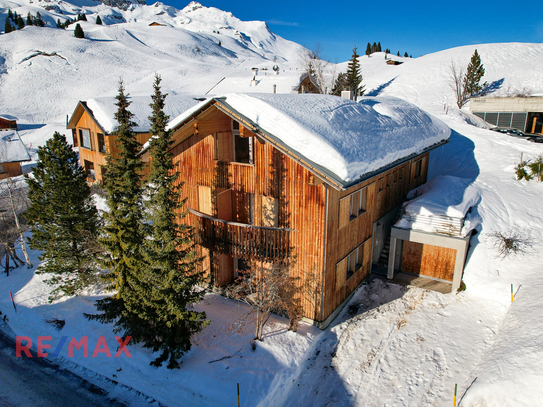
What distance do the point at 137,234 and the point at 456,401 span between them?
12.0 m

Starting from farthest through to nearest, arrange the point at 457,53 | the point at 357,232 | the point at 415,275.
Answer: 1. the point at 457,53
2. the point at 415,275
3. the point at 357,232

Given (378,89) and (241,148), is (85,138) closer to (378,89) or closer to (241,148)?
(241,148)

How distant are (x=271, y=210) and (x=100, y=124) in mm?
20444

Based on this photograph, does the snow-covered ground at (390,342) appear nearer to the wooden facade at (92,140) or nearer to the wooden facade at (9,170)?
the wooden facade at (92,140)

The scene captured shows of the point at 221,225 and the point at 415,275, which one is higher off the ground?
the point at 221,225

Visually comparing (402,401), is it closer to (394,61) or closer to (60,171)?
(60,171)

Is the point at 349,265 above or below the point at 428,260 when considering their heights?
above

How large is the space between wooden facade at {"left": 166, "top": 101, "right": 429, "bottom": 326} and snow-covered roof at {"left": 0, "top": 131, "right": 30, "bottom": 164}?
3036cm

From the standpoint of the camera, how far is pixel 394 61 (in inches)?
3472

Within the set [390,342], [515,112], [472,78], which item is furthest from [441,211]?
[472,78]

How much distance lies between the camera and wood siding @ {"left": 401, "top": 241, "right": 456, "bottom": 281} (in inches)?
673

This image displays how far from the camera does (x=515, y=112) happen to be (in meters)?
41.8

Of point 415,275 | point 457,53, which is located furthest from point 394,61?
point 415,275

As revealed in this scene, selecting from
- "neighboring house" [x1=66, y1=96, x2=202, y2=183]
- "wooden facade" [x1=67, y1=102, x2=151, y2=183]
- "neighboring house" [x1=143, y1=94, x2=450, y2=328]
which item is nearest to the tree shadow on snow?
"neighboring house" [x1=66, y1=96, x2=202, y2=183]
